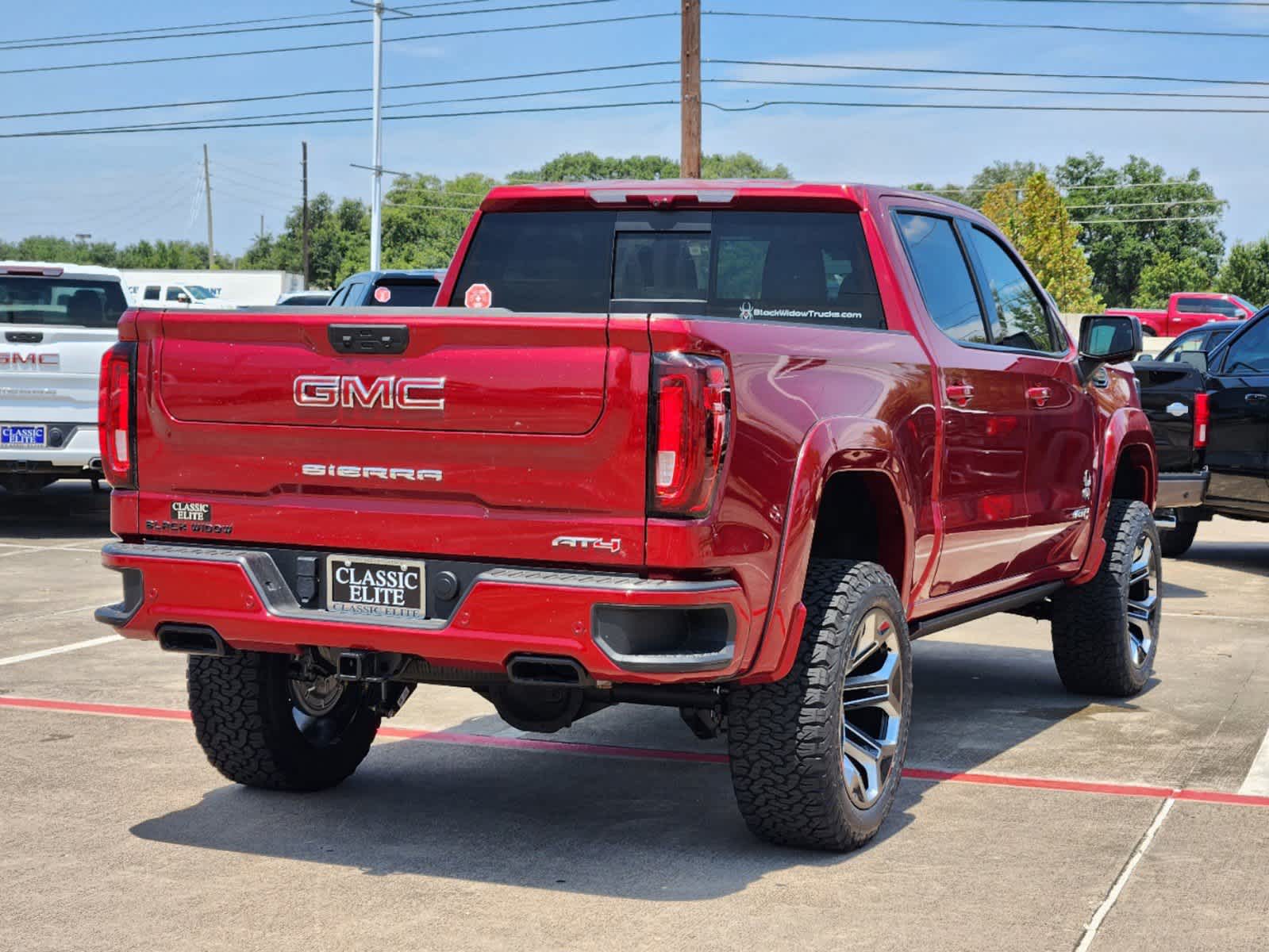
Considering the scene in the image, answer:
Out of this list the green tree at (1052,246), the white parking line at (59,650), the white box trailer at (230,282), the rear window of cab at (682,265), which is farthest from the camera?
the green tree at (1052,246)

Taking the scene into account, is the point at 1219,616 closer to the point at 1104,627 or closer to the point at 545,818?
the point at 1104,627

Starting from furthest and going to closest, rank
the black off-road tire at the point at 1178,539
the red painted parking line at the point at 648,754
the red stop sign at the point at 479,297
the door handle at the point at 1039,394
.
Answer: the black off-road tire at the point at 1178,539
the door handle at the point at 1039,394
the red stop sign at the point at 479,297
the red painted parking line at the point at 648,754

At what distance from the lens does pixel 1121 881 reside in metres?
4.91

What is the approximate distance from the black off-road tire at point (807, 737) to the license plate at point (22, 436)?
385 inches

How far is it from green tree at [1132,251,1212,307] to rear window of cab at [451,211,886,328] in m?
96.7

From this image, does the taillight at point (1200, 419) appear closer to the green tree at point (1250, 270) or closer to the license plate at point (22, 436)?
the license plate at point (22, 436)

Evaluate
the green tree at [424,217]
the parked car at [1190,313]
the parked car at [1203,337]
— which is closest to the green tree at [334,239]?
the green tree at [424,217]

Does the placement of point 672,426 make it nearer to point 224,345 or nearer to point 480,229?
point 224,345

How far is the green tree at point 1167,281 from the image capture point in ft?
327

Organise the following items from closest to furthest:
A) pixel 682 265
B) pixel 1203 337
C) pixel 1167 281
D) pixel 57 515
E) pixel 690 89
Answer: pixel 682 265 → pixel 57 515 → pixel 1203 337 → pixel 690 89 → pixel 1167 281

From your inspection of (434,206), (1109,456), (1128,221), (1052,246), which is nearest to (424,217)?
(434,206)

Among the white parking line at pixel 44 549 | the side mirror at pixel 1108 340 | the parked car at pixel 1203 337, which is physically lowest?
the white parking line at pixel 44 549

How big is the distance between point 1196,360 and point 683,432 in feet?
26.7

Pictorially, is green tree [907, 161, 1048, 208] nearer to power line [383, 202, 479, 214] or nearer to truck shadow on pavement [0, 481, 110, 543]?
power line [383, 202, 479, 214]
